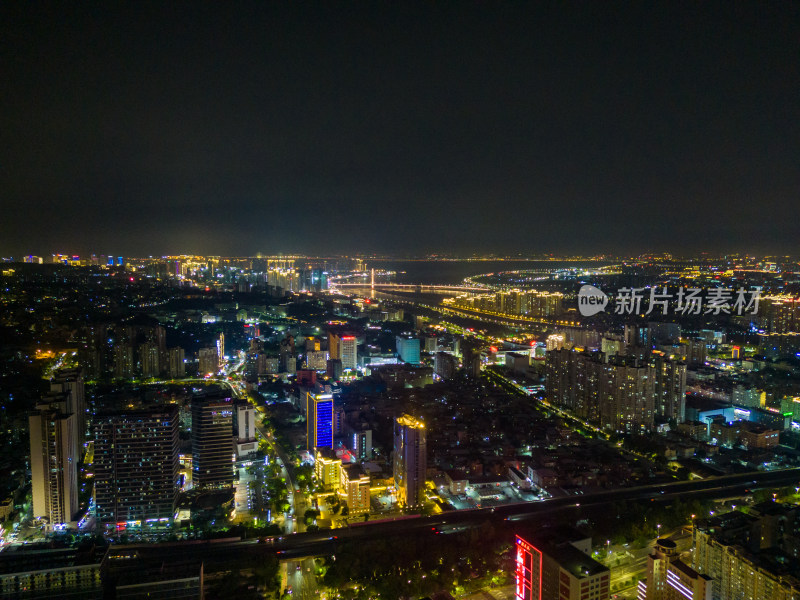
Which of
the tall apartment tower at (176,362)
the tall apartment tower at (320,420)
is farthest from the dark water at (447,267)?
the tall apartment tower at (320,420)

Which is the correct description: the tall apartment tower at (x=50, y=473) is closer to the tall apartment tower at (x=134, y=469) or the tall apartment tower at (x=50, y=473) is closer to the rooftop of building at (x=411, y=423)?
→ the tall apartment tower at (x=134, y=469)

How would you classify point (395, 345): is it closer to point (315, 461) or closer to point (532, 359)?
point (532, 359)

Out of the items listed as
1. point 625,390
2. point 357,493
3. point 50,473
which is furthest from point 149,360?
point 625,390

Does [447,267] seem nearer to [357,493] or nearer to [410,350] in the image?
[410,350]

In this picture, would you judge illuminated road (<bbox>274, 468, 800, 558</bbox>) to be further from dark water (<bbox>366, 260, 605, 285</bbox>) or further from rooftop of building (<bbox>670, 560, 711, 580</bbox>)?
dark water (<bbox>366, 260, 605, 285</bbox>)

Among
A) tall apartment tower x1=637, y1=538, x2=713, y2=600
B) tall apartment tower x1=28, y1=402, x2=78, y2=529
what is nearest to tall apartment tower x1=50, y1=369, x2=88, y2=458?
tall apartment tower x1=28, y1=402, x2=78, y2=529

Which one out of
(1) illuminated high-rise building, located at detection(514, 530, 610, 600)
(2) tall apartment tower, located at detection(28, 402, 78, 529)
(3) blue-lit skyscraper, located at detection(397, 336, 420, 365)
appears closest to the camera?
(1) illuminated high-rise building, located at detection(514, 530, 610, 600)
